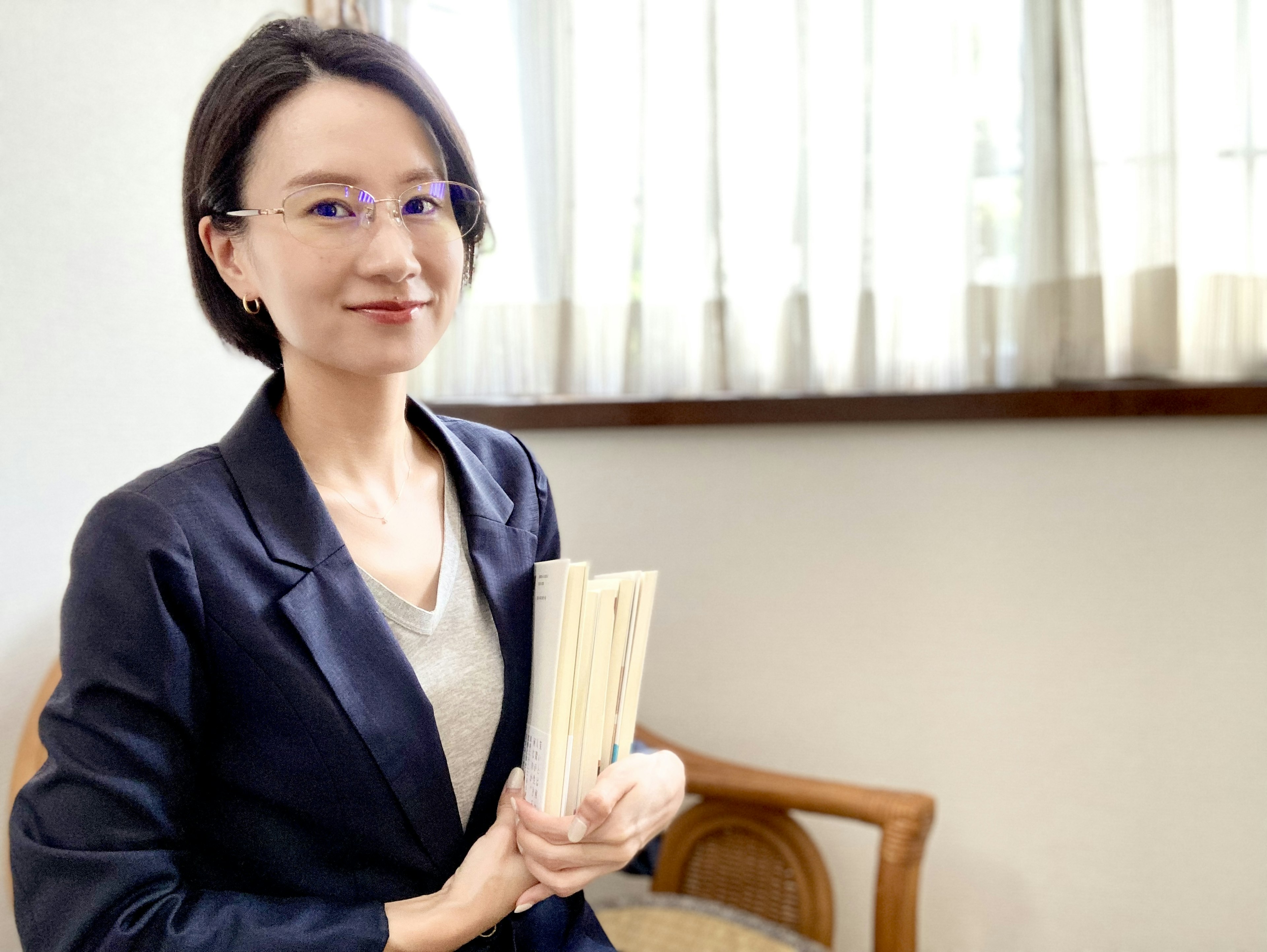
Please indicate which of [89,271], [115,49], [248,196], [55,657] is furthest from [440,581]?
[115,49]

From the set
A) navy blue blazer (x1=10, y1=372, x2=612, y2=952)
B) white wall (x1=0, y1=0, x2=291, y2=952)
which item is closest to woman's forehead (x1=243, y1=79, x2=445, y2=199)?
navy blue blazer (x1=10, y1=372, x2=612, y2=952)

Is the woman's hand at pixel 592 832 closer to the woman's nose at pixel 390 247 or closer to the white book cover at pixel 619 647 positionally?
the white book cover at pixel 619 647

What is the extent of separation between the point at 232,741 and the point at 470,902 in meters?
0.25

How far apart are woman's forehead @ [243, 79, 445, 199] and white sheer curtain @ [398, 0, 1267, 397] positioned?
900 millimetres

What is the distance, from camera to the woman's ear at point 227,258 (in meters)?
0.90

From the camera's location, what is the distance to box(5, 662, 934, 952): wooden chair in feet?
4.43

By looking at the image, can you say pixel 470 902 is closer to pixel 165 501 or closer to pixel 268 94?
pixel 165 501

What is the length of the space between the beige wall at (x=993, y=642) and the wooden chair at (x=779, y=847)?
238mm

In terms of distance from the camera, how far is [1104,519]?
1589 mm

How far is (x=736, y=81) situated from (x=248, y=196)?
3.83ft

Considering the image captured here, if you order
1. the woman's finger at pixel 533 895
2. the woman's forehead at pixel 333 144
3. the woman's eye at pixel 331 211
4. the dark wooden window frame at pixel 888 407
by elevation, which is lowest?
the woman's finger at pixel 533 895

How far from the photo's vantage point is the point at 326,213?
846 millimetres

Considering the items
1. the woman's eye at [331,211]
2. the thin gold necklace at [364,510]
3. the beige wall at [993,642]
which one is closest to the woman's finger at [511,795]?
the thin gold necklace at [364,510]

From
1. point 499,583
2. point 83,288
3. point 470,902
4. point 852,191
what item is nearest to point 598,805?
point 470,902
